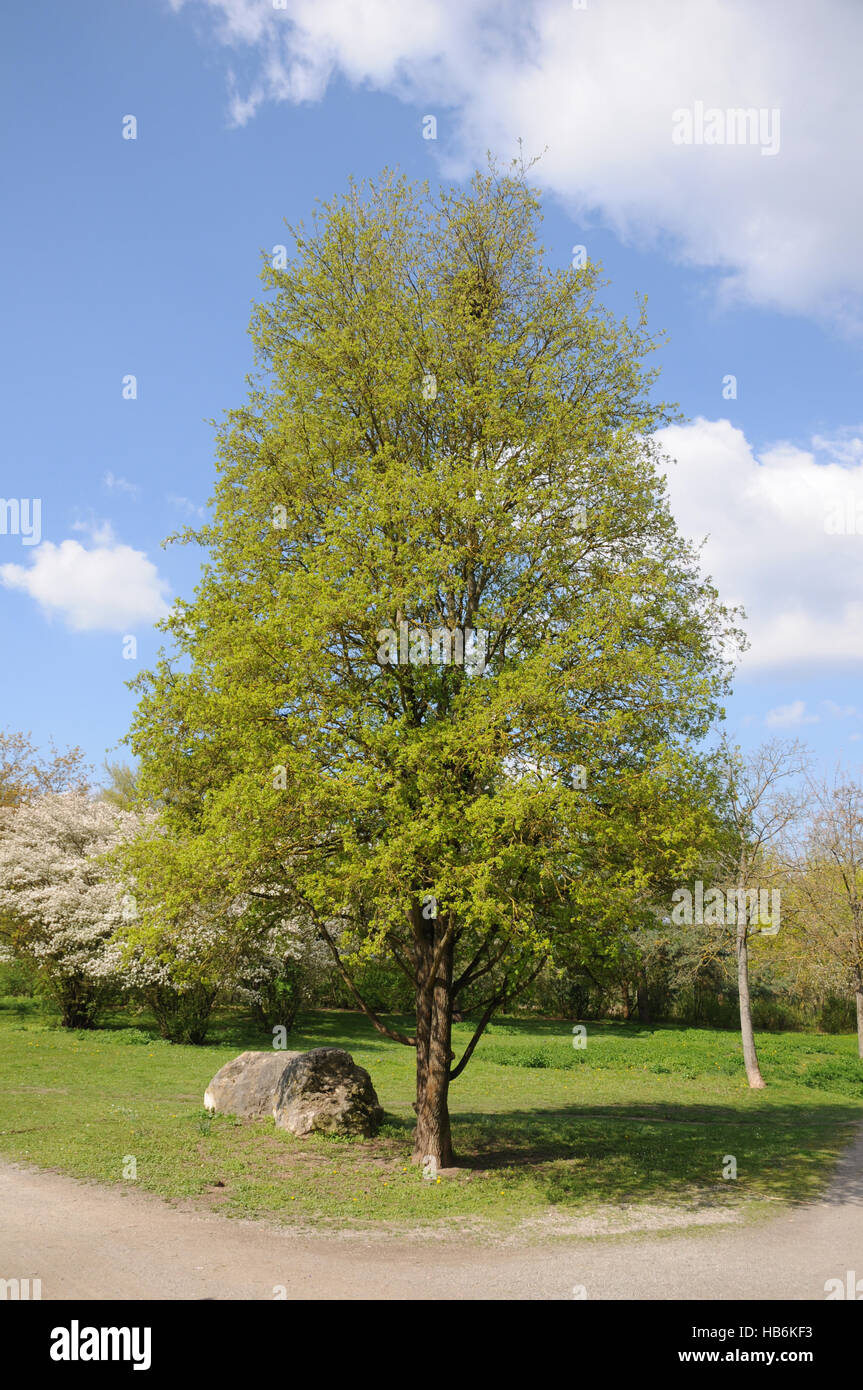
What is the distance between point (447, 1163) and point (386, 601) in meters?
8.01

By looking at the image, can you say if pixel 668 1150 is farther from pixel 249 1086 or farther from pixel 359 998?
pixel 249 1086

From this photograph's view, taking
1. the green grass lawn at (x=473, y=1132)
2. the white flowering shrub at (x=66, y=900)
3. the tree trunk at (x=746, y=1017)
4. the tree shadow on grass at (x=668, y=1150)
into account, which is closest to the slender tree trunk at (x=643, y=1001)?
the green grass lawn at (x=473, y=1132)

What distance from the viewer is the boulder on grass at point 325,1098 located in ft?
48.6

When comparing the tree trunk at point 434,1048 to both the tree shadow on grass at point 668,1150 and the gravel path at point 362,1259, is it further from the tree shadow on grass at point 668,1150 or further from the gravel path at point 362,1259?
the gravel path at point 362,1259

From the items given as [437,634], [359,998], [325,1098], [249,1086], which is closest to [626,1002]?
[249,1086]

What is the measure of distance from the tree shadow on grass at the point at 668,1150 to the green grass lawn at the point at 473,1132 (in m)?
0.05

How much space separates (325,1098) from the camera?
15078 mm

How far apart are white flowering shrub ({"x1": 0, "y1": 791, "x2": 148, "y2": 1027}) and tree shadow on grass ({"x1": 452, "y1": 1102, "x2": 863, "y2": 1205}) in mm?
12496

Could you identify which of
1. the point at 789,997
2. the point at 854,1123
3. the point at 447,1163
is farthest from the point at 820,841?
the point at 447,1163

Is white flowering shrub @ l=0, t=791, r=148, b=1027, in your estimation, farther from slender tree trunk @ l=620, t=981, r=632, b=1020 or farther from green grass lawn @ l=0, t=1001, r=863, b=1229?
slender tree trunk @ l=620, t=981, r=632, b=1020

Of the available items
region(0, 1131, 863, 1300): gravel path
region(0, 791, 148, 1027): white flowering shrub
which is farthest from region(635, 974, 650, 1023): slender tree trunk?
region(0, 1131, 863, 1300): gravel path

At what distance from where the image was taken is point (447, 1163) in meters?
13.1

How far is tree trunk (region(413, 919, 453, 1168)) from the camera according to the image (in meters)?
13.0

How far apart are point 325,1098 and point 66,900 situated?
529 inches
